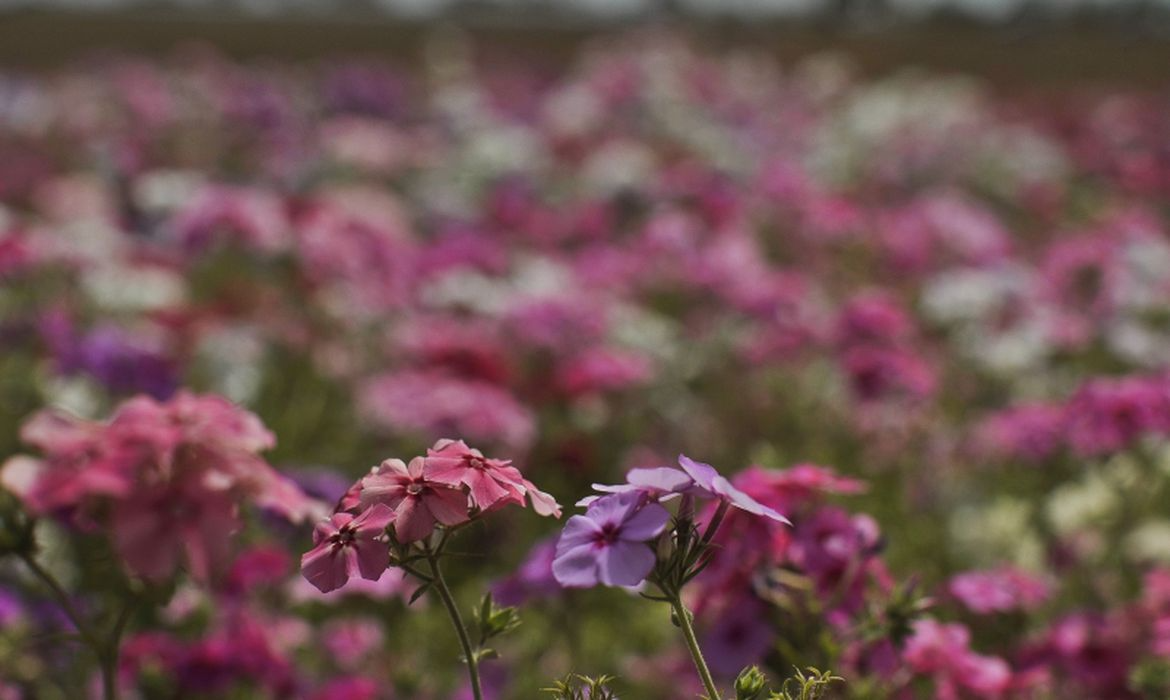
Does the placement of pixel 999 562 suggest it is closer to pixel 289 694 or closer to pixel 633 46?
pixel 289 694

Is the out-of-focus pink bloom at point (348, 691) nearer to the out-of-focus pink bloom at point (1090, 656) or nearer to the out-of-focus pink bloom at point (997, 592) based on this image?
the out-of-focus pink bloom at point (997, 592)

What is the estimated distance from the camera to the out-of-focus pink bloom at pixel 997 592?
198 cm

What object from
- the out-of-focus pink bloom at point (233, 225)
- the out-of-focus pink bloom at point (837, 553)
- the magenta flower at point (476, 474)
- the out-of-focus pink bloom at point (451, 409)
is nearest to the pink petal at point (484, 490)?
the magenta flower at point (476, 474)

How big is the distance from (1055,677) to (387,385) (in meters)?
1.94

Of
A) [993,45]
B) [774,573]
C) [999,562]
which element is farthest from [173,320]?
[993,45]

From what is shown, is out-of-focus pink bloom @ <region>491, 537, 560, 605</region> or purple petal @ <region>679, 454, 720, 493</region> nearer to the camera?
purple petal @ <region>679, 454, 720, 493</region>

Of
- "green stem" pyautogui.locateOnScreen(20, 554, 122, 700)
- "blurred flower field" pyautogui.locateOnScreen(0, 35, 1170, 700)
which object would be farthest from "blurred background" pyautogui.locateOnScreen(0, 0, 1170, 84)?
"green stem" pyautogui.locateOnScreen(20, 554, 122, 700)

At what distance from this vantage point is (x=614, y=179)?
7.19m

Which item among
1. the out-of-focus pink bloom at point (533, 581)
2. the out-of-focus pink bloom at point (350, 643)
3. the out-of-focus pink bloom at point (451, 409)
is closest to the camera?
the out-of-focus pink bloom at point (533, 581)

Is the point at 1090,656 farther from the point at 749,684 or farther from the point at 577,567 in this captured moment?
the point at 577,567

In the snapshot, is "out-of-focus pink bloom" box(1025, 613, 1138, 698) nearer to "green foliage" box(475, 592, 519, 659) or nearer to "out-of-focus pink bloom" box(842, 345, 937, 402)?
"green foliage" box(475, 592, 519, 659)

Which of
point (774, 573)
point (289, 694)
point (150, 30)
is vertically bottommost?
point (150, 30)

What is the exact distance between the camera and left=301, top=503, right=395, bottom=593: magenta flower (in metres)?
1.24

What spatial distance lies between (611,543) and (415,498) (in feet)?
0.65
